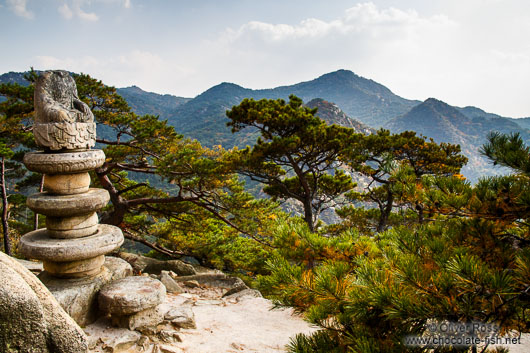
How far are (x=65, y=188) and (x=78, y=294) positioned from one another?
4.40ft

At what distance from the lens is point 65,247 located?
345 cm

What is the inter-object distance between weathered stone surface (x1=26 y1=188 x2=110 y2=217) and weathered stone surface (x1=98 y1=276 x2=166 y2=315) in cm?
107

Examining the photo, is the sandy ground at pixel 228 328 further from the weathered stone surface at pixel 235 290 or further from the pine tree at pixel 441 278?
the pine tree at pixel 441 278

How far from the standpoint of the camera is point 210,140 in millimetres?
70500

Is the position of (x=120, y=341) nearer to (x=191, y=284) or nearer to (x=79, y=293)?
(x=79, y=293)

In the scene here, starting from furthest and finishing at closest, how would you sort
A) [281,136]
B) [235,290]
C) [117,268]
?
[281,136]
[235,290]
[117,268]

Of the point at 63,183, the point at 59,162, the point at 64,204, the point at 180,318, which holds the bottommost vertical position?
the point at 180,318

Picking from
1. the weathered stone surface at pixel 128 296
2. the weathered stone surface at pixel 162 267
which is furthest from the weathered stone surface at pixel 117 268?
the weathered stone surface at pixel 162 267

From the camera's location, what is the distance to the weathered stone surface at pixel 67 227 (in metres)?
3.69

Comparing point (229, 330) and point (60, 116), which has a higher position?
point (60, 116)

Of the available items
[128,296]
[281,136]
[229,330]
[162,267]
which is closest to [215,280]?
[162,267]

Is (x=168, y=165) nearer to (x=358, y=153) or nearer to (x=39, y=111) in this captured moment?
(x=39, y=111)

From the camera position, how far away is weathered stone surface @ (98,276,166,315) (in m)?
3.50

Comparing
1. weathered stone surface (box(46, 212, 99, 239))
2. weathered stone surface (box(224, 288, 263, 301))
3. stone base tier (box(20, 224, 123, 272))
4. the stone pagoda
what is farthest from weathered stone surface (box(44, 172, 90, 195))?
weathered stone surface (box(224, 288, 263, 301))
